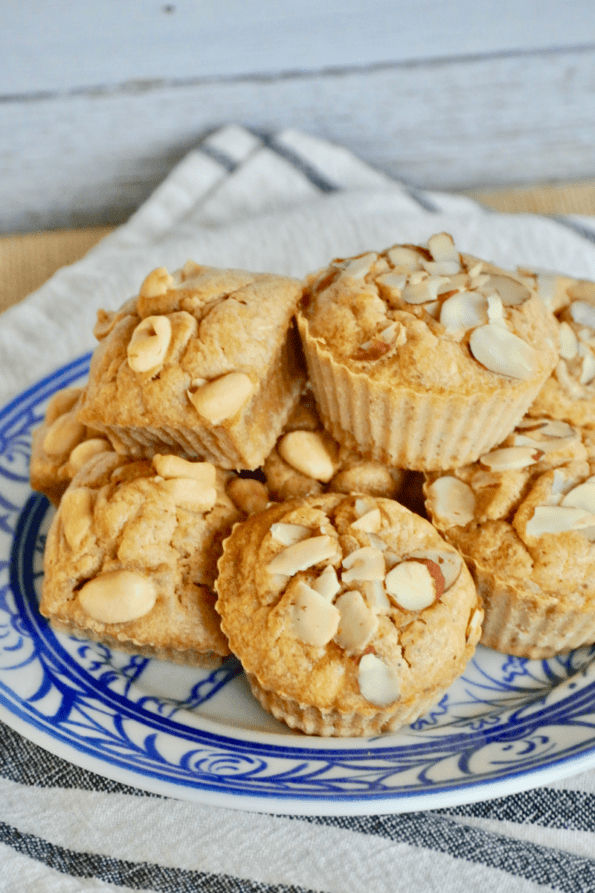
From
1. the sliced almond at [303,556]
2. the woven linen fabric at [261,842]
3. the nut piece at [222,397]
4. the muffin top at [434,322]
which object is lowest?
the woven linen fabric at [261,842]

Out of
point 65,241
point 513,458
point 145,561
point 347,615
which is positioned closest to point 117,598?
point 145,561

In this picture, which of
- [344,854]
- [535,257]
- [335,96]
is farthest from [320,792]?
[335,96]

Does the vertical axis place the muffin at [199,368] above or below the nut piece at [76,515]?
above

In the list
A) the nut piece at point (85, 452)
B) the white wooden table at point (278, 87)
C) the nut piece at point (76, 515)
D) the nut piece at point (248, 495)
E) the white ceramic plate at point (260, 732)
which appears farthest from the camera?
the white wooden table at point (278, 87)

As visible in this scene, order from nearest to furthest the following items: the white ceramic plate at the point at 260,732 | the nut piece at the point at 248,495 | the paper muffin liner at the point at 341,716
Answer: the white ceramic plate at the point at 260,732, the paper muffin liner at the point at 341,716, the nut piece at the point at 248,495

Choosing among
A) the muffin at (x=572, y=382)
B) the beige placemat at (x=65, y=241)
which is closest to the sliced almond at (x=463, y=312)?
the muffin at (x=572, y=382)

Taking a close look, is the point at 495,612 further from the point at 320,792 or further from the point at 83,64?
the point at 83,64

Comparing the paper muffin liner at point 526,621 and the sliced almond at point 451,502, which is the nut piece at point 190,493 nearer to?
the sliced almond at point 451,502
